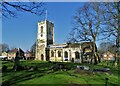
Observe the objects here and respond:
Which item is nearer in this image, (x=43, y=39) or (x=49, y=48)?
(x=49, y=48)

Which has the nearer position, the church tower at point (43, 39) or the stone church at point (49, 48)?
the stone church at point (49, 48)

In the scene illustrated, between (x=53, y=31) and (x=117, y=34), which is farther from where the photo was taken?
(x=53, y=31)

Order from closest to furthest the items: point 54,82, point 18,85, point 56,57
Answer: point 18,85
point 54,82
point 56,57

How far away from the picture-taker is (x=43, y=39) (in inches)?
2781

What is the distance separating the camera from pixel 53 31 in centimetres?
7475

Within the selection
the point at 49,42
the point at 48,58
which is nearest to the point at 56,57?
the point at 48,58

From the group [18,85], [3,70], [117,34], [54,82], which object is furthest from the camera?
[117,34]

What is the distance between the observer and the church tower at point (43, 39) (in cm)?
6975

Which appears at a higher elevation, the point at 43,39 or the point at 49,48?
the point at 43,39

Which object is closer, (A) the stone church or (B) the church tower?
(A) the stone church

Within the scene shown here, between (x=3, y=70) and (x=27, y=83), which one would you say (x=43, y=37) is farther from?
A: (x=27, y=83)

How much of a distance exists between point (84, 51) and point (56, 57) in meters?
10.3

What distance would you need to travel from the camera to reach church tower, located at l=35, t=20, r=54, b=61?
69.8 m

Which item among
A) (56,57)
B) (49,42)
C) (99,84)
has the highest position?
(49,42)
